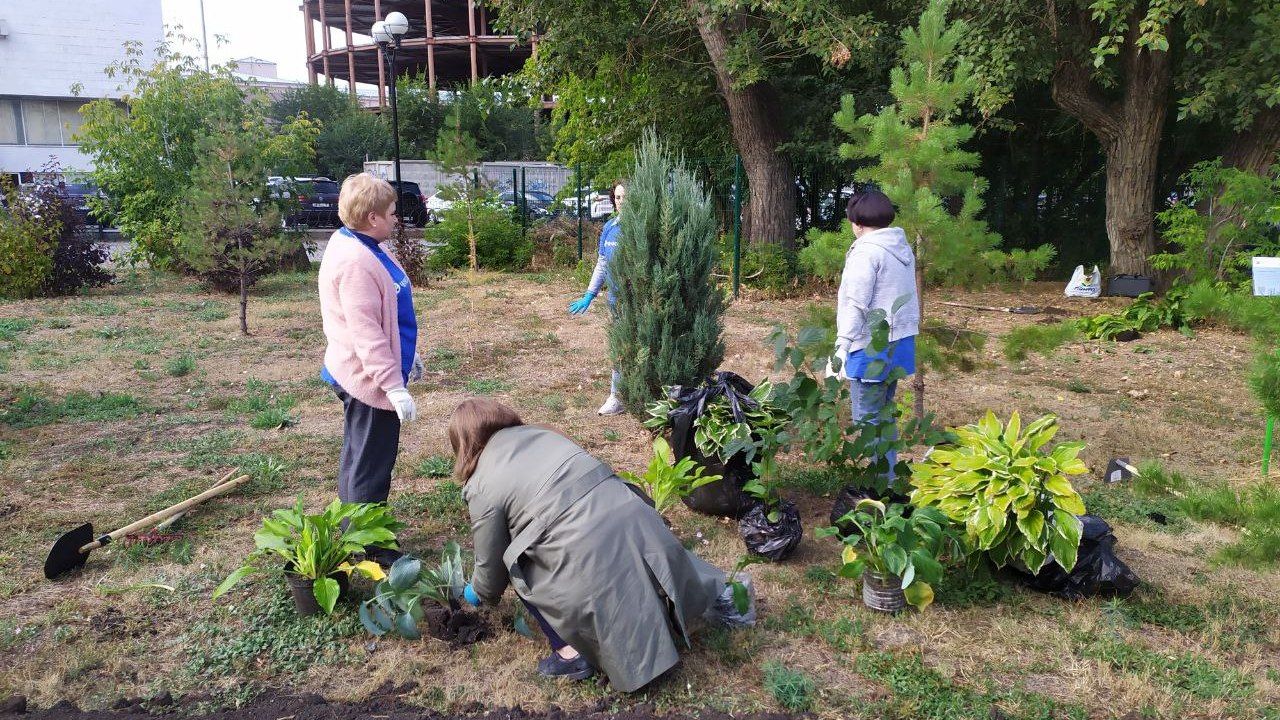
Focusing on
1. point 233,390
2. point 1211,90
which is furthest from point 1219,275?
point 233,390

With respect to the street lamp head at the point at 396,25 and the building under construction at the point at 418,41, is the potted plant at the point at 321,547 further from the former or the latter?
the building under construction at the point at 418,41

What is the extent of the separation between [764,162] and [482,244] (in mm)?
A: 5597

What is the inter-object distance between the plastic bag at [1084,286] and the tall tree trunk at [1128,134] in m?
0.45

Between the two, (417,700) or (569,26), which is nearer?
(417,700)

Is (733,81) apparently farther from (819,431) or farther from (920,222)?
(819,431)

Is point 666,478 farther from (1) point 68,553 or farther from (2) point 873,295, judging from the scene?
(1) point 68,553

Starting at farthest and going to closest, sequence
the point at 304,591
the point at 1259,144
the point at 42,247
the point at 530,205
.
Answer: the point at 530,205 → the point at 42,247 → the point at 1259,144 → the point at 304,591

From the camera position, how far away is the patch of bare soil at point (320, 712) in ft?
9.22

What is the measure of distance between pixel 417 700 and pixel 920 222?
11.3ft

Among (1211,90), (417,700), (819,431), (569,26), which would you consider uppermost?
(569,26)

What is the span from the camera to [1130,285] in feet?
36.1

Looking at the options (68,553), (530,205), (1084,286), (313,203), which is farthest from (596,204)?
(68,553)

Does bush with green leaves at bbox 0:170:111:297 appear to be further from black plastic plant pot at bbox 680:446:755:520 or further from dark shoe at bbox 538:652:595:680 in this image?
dark shoe at bbox 538:652:595:680

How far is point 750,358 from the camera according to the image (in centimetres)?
814
